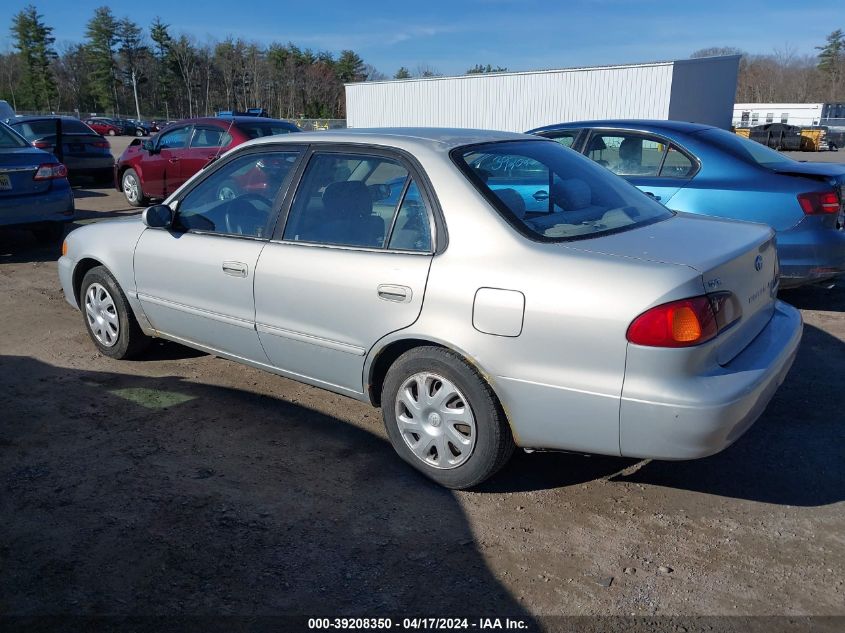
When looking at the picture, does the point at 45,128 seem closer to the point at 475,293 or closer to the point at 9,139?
the point at 9,139

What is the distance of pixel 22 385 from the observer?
4.58 metres

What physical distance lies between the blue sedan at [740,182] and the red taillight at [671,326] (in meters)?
3.06

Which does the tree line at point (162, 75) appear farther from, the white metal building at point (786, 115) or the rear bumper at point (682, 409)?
the rear bumper at point (682, 409)

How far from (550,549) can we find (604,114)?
93.4 ft

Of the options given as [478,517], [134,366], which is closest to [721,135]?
[478,517]

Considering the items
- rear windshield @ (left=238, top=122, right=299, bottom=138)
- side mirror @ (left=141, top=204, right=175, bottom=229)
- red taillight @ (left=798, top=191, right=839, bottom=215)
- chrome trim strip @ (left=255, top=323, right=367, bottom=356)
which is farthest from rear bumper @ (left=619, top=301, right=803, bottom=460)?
rear windshield @ (left=238, top=122, right=299, bottom=138)

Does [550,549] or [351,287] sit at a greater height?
[351,287]

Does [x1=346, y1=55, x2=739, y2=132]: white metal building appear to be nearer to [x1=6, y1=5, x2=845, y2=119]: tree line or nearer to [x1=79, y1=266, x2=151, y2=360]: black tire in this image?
[x1=79, y1=266, x2=151, y2=360]: black tire

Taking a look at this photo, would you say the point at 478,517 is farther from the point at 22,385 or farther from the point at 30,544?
the point at 22,385

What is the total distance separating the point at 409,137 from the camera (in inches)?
142

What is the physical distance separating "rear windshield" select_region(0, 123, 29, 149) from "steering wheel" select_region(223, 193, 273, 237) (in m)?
6.02

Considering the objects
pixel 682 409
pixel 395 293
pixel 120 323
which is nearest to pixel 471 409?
pixel 395 293

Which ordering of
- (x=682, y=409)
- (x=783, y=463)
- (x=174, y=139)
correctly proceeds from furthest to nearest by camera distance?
(x=174, y=139)
(x=783, y=463)
(x=682, y=409)

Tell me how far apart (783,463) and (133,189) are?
479 inches
